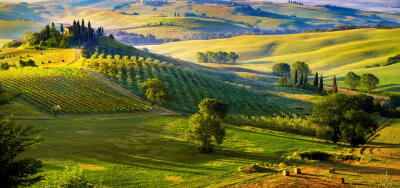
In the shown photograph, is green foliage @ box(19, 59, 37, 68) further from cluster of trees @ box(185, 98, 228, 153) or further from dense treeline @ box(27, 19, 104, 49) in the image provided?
cluster of trees @ box(185, 98, 228, 153)

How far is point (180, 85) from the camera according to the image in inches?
5443

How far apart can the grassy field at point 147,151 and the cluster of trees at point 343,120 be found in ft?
20.0

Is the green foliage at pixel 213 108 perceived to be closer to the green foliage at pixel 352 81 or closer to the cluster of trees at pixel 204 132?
the cluster of trees at pixel 204 132

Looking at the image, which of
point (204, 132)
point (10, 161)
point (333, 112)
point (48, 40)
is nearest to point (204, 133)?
point (204, 132)

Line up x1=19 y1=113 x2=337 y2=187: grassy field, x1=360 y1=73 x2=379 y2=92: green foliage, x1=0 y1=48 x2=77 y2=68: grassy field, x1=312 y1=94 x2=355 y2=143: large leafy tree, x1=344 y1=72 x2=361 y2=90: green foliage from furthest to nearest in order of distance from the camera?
1. x1=344 y1=72 x2=361 y2=90: green foliage
2. x1=360 y1=73 x2=379 y2=92: green foliage
3. x1=0 y1=48 x2=77 y2=68: grassy field
4. x1=312 y1=94 x2=355 y2=143: large leafy tree
5. x1=19 y1=113 x2=337 y2=187: grassy field

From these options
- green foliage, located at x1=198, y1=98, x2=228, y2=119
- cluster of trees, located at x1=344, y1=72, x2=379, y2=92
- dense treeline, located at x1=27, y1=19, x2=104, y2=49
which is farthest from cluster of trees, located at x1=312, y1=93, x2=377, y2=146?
dense treeline, located at x1=27, y1=19, x2=104, y2=49

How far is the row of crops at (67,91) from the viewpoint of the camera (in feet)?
308

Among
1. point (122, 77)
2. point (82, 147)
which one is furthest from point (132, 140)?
point (122, 77)

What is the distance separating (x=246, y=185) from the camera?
4522cm

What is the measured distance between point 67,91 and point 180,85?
46492 mm

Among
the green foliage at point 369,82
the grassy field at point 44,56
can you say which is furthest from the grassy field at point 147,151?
the green foliage at point 369,82

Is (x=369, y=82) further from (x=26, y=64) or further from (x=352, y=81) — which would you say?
(x=26, y=64)

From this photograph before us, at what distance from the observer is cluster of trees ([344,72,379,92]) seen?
170375 mm

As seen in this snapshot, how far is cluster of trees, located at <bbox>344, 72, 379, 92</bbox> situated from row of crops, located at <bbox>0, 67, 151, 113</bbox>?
11926 cm
